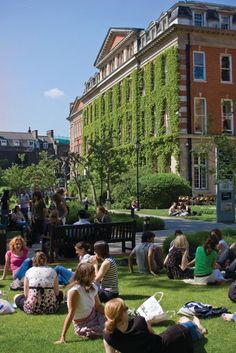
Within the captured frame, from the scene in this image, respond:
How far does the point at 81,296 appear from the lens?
6.58 m

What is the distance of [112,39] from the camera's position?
56.9 meters

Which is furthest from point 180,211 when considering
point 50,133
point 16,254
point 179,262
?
point 50,133

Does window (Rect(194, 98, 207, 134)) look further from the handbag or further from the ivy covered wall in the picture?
the handbag

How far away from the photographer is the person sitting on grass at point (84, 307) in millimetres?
6527

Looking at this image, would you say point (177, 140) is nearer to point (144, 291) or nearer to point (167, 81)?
point (167, 81)

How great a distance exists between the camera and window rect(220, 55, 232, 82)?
44.0 metres

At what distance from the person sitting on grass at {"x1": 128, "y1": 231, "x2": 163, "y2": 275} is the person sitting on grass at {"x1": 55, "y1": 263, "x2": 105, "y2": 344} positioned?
426cm

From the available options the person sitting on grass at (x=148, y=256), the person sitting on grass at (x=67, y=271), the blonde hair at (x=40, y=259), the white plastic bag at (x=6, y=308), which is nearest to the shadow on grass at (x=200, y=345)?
the blonde hair at (x=40, y=259)

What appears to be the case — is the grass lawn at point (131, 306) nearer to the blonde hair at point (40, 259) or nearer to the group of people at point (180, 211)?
the blonde hair at point (40, 259)

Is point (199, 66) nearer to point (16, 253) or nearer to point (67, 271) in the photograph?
point (16, 253)

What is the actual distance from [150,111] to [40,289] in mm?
39217

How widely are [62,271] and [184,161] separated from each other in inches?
1279


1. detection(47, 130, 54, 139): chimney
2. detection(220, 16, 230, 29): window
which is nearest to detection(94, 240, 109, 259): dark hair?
detection(220, 16, 230, 29): window

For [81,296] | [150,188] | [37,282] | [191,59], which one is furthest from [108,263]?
[191,59]
